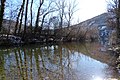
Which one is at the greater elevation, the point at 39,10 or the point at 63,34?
the point at 39,10

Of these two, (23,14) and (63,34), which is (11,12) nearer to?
(23,14)

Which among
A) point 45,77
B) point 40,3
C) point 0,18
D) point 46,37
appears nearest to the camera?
point 45,77

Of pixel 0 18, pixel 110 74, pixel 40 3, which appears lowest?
pixel 110 74

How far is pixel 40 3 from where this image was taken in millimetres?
37844

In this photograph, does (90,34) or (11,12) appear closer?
(11,12)

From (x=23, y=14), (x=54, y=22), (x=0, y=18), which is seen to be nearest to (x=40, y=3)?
(x=23, y=14)

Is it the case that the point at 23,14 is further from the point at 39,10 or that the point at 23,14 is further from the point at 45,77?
the point at 45,77

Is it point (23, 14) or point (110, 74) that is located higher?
point (23, 14)

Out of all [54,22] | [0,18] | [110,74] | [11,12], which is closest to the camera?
[110,74]

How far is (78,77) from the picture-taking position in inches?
418

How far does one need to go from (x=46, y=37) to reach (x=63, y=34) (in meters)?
8.09

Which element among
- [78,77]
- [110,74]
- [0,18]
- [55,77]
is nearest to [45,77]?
[55,77]

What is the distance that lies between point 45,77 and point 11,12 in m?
24.5

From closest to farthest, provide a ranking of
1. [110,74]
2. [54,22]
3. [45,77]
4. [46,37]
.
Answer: [45,77], [110,74], [46,37], [54,22]
